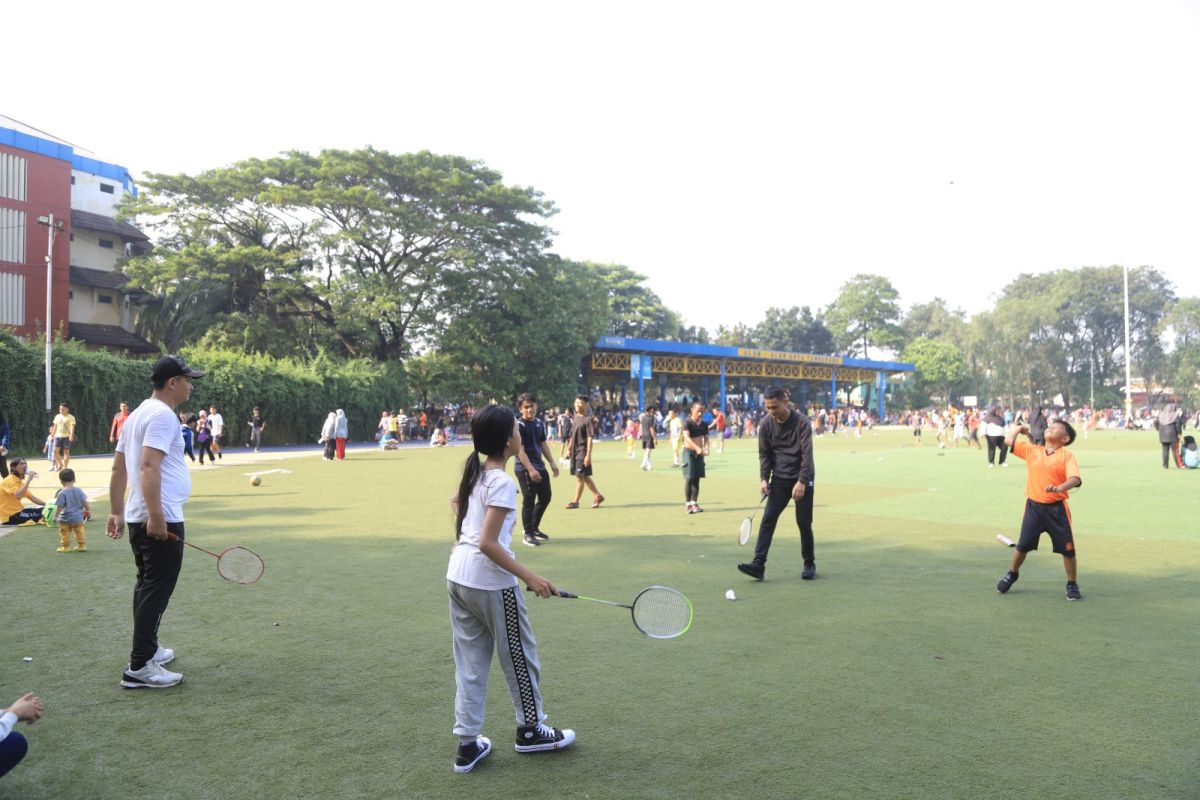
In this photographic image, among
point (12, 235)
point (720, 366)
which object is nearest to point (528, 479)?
point (12, 235)

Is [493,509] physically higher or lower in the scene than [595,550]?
higher

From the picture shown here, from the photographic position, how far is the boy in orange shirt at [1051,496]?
7.40 m

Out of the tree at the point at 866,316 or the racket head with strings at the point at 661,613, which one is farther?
the tree at the point at 866,316

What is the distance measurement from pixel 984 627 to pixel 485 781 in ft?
14.4

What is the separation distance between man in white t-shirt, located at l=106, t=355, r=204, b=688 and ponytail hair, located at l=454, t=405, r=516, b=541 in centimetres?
204

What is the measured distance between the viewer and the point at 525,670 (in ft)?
13.6

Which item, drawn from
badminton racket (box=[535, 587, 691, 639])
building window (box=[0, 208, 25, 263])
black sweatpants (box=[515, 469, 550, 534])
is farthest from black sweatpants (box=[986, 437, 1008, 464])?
building window (box=[0, 208, 25, 263])

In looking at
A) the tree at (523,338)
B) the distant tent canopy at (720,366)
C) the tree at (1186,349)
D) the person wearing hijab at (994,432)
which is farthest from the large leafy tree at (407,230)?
the tree at (1186,349)

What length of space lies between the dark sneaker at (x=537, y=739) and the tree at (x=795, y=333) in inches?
3721

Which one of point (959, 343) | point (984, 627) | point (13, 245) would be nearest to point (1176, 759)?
point (984, 627)

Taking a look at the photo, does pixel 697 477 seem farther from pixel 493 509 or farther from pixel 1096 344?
pixel 1096 344

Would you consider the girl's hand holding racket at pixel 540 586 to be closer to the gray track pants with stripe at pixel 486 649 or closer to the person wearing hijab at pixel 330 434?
the gray track pants with stripe at pixel 486 649

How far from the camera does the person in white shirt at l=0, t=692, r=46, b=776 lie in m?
3.29

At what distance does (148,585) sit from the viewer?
5133 millimetres
